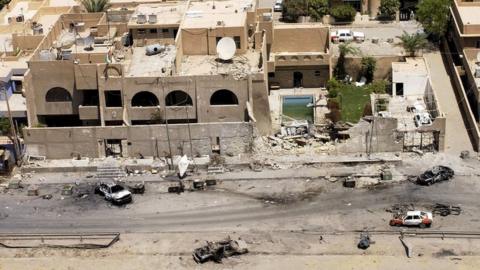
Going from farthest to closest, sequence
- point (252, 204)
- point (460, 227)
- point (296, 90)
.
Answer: point (296, 90), point (252, 204), point (460, 227)

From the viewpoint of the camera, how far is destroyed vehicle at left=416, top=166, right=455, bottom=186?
67688 millimetres

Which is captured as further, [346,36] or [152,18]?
[346,36]

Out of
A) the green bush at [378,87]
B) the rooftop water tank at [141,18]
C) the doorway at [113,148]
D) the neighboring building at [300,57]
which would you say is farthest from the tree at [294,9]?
the doorway at [113,148]

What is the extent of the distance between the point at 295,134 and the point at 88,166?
55.3 ft

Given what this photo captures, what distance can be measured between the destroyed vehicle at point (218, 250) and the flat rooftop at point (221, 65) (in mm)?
17551

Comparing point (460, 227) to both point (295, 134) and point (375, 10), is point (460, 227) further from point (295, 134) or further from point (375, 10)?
point (375, 10)

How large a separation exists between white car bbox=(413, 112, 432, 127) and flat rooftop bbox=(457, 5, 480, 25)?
41.3 ft

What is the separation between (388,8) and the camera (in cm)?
9794

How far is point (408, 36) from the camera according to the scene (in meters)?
86.9

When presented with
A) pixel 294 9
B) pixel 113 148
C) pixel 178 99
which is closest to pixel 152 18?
pixel 178 99

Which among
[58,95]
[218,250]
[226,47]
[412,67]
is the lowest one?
[218,250]

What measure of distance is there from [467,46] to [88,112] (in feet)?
113

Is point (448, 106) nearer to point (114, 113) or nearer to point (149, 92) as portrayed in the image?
point (149, 92)

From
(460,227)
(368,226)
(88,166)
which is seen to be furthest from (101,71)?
(460,227)
